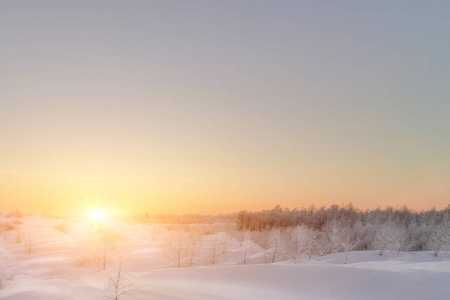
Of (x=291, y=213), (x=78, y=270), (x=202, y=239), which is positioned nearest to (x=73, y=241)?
(x=78, y=270)

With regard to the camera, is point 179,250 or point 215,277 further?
point 179,250

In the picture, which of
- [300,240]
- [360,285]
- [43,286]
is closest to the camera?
[360,285]

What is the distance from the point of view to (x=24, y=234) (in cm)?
2636

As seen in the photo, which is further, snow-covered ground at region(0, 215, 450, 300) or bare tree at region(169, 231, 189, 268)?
bare tree at region(169, 231, 189, 268)

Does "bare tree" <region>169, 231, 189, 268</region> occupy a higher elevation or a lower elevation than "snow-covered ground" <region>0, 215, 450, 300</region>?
lower

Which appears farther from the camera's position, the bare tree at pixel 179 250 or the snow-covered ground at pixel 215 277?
the bare tree at pixel 179 250

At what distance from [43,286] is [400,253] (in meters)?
18.6

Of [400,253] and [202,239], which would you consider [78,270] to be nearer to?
[202,239]

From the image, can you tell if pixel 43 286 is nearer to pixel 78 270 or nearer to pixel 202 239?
pixel 78 270

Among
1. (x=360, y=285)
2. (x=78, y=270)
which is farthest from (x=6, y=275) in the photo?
(x=360, y=285)

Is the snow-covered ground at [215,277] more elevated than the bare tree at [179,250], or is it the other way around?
the snow-covered ground at [215,277]

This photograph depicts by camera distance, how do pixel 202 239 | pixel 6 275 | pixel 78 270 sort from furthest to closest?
pixel 202 239 < pixel 78 270 < pixel 6 275

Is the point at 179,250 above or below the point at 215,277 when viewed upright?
below

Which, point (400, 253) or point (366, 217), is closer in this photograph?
point (400, 253)
